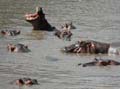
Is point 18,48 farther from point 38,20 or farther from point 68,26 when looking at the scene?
point 68,26

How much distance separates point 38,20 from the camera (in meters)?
20.1

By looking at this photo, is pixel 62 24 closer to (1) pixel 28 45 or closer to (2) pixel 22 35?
(2) pixel 22 35

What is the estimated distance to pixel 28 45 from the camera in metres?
16.6

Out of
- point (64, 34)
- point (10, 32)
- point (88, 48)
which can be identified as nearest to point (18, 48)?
point (88, 48)

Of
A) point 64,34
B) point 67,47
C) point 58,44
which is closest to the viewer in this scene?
point 67,47

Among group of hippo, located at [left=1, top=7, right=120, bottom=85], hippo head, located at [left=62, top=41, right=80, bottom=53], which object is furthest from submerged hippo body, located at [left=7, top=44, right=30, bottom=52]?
hippo head, located at [left=62, top=41, right=80, bottom=53]

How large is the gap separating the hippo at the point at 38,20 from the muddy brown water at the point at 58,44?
13.6 inches

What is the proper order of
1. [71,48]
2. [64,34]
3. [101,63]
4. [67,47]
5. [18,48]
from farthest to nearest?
[64,34] < [67,47] < [71,48] < [18,48] < [101,63]

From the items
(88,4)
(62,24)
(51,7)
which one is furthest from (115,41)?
(88,4)

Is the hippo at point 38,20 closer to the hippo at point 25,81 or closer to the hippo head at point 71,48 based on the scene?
the hippo head at point 71,48

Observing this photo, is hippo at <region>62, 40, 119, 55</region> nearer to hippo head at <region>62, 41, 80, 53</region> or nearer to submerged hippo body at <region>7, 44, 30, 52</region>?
hippo head at <region>62, 41, 80, 53</region>

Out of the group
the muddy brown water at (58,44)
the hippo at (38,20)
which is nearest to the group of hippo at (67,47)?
the hippo at (38,20)

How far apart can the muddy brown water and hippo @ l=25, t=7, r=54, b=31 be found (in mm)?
345

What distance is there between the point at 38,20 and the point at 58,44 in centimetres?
331
